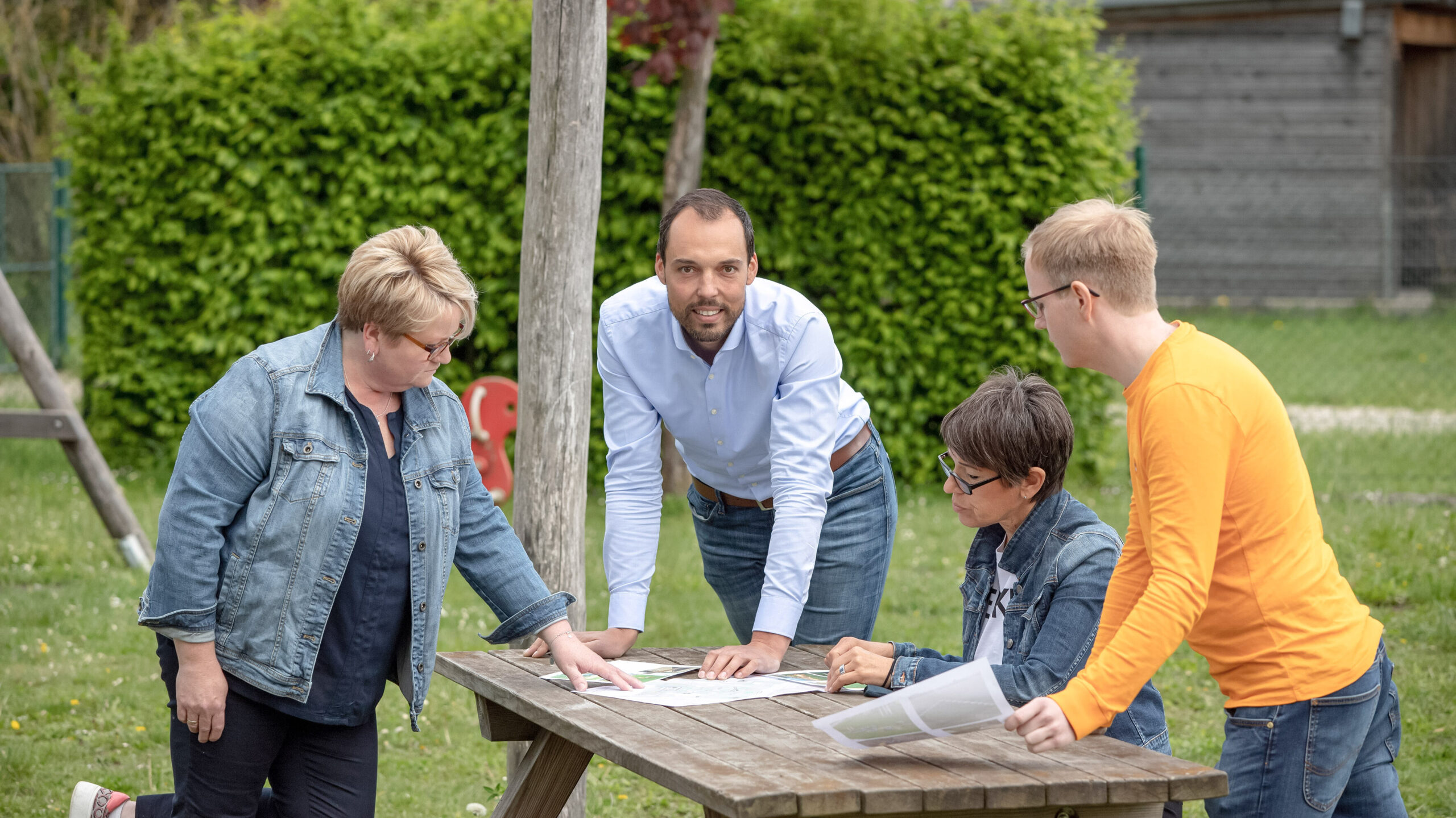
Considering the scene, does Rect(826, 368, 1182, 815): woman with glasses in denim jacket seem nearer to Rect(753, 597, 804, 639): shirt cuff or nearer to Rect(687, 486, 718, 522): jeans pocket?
Rect(753, 597, 804, 639): shirt cuff

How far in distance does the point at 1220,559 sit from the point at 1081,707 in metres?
0.45

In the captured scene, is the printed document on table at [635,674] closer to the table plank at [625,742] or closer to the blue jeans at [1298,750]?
the table plank at [625,742]

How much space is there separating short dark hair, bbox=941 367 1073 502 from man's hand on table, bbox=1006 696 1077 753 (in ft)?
2.52

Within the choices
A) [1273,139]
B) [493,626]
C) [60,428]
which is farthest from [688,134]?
[1273,139]

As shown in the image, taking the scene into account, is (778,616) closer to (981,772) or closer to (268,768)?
(981,772)

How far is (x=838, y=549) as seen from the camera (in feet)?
11.5

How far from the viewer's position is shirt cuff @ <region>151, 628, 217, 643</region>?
107 inches

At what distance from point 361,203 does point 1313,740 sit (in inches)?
274

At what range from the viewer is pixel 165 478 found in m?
8.75

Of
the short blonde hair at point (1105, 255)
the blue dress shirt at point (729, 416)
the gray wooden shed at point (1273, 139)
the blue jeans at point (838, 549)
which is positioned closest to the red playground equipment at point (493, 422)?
the blue jeans at point (838, 549)

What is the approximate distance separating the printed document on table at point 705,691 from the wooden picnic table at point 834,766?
3 cm

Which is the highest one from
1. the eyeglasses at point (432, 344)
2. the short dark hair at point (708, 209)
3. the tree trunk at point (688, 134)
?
the tree trunk at point (688, 134)

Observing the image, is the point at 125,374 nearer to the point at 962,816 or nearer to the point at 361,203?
the point at 361,203

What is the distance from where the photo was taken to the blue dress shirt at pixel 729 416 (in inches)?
126
